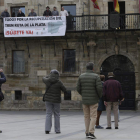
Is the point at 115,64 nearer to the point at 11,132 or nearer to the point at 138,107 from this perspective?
the point at 138,107

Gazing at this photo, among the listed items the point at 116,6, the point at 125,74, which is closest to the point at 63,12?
the point at 116,6

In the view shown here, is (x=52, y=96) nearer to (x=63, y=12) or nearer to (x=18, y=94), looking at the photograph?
(x=63, y=12)

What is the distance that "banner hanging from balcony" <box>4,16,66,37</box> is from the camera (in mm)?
24406

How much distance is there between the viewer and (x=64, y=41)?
25.6 m

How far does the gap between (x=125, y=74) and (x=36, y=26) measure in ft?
20.7

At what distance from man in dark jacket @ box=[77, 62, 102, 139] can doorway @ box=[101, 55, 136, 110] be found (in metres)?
14.6

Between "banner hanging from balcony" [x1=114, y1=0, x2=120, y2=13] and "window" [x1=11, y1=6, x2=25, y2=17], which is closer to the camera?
"banner hanging from balcony" [x1=114, y1=0, x2=120, y2=13]

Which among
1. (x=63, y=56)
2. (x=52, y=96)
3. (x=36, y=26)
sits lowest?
(x=52, y=96)

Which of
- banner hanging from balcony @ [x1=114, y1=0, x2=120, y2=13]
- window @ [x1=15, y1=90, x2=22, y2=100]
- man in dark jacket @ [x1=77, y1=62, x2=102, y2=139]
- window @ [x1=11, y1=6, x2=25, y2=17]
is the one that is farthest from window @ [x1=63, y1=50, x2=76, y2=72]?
man in dark jacket @ [x1=77, y1=62, x2=102, y2=139]

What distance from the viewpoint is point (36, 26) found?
80.5 ft

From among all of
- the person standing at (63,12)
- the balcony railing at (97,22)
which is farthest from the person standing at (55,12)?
the balcony railing at (97,22)

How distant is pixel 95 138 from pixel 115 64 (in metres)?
15.3

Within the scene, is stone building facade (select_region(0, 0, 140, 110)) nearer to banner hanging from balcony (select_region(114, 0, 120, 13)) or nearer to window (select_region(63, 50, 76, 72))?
window (select_region(63, 50, 76, 72))

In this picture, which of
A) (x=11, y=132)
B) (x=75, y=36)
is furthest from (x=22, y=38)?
(x=11, y=132)
